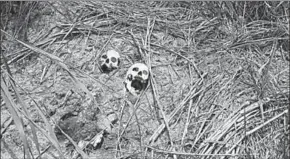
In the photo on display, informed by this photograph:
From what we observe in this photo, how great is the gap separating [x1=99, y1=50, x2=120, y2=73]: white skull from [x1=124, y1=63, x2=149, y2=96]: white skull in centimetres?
11

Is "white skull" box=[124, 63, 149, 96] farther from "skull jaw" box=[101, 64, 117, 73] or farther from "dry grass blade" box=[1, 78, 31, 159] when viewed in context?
"dry grass blade" box=[1, 78, 31, 159]

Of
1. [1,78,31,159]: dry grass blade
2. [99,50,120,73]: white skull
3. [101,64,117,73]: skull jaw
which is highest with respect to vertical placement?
[99,50,120,73]: white skull

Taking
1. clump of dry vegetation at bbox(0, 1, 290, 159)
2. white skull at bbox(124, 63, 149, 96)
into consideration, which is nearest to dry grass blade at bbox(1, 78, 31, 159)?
clump of dry vegetation at bbox(0, 1, 290, 159)

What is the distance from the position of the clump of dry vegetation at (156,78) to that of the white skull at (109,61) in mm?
43

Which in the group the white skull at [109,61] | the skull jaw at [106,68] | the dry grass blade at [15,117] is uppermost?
the white skull at [109,61]

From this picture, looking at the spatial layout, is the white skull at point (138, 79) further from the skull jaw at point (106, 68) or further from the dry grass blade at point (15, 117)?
the dry grass blade at point (15, 117)

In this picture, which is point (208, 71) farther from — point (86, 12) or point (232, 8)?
point (86, 12)

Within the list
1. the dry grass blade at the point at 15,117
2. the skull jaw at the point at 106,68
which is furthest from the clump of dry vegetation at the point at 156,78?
the dry grass blade at the point at 15,117

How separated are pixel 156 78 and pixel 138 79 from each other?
16 cm

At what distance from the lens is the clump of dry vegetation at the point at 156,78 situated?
199 centimetres

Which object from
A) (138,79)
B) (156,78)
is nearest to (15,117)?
(138,79)

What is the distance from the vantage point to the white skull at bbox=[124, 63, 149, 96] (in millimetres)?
2271

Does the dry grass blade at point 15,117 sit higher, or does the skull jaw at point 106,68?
the skull jaw at point 106,68

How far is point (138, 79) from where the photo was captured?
2262 millimetres
